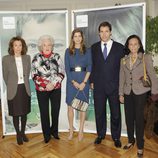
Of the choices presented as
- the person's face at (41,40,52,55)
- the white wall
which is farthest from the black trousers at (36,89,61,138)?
the white wall

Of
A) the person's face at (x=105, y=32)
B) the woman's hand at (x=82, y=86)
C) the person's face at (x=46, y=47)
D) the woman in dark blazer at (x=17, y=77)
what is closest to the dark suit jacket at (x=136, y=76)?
the person's face at (x=105, y=32)

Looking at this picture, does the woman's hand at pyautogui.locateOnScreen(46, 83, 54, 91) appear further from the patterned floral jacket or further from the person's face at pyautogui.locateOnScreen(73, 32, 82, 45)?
the person's face at pyautogui.locateOnScreen(73, 32, 82, 45)

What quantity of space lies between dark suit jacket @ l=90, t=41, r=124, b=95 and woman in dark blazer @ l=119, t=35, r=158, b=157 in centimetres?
13

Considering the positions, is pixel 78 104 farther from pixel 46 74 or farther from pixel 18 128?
pixel 18 128

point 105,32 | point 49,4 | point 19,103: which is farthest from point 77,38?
point 49,4

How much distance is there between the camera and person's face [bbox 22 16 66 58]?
11.0 feet

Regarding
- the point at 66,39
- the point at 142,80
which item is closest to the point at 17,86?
the point at 66,39

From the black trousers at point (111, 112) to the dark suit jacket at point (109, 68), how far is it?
0.09m

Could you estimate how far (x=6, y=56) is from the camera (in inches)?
122

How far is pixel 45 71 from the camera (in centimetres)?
306

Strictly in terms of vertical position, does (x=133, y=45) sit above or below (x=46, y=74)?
above

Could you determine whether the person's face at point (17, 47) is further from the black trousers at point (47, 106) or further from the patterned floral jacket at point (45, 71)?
the black trousers at point (47, 106)

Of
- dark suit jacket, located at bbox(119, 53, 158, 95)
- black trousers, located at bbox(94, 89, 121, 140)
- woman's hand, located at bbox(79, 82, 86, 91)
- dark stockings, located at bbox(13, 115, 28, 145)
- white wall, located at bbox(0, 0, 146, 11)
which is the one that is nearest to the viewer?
dark suit jacket, located at bbox(119, 53, 158, 95)

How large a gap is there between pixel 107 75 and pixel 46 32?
3.68 ft
